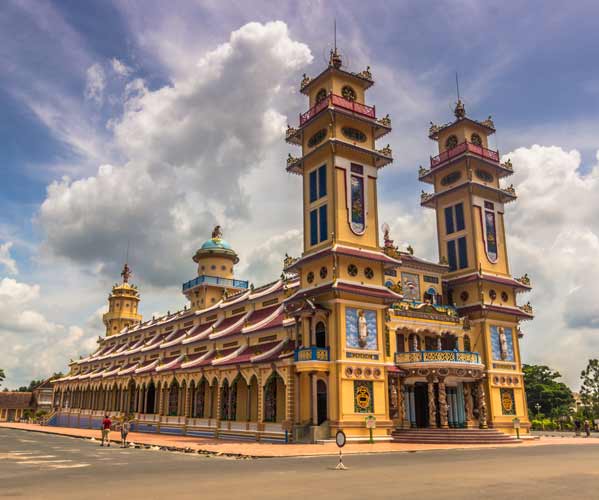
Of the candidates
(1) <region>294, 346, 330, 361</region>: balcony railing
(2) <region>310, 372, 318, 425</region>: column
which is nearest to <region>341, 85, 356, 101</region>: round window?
(1) <region>294, 346, 330, 361</region>: balcony railing

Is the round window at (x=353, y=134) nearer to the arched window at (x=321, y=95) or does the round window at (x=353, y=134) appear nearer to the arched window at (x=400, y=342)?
the arched window at (x=321, y=95)

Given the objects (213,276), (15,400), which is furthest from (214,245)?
(15,400)

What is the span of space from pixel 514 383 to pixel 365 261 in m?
15.8

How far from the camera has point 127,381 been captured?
5584 cm

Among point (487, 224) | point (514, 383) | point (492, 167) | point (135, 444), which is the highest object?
point (492, 167)

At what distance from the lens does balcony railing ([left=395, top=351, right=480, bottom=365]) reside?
34438mm

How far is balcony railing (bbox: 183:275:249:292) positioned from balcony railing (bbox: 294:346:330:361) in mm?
28540

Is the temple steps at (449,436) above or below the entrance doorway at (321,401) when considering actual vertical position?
below

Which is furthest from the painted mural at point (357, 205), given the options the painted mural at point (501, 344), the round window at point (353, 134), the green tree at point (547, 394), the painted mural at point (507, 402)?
the green tree at point (547, 394)

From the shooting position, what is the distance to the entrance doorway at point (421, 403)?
36.9m

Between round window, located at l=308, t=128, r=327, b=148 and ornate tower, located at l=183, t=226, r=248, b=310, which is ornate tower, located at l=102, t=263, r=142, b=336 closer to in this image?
ornate tower, located at l=183, t=226, r=248, b=310

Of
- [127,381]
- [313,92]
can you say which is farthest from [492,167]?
[127,381]

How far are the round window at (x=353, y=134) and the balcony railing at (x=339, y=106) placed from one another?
4.02ft

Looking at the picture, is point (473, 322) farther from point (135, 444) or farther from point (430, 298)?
point (135, 444)
